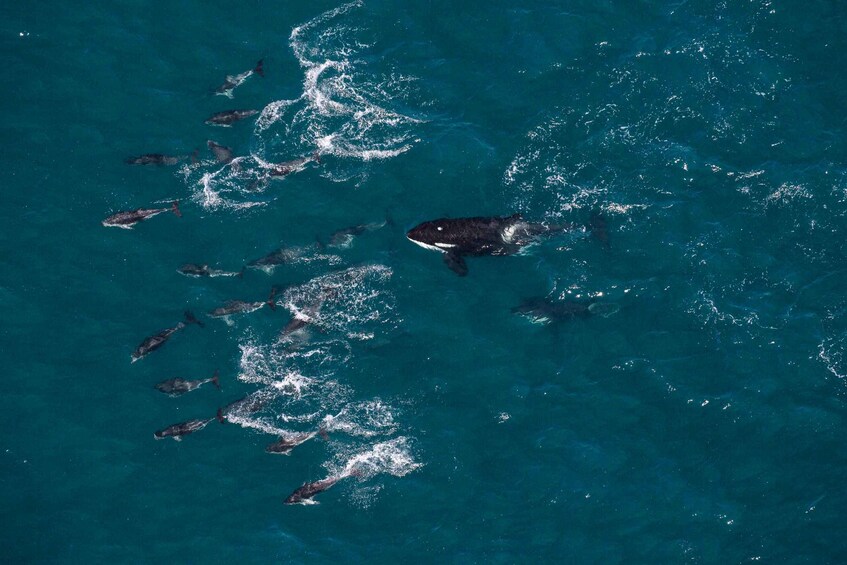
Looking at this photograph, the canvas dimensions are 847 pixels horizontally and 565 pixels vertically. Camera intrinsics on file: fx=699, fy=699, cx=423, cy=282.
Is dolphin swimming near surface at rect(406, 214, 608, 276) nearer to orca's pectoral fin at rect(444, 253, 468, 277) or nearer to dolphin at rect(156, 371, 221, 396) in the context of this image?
orca's pectoral fin at rect(444, 253, 468, 277)

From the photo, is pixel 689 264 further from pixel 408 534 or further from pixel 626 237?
pixel 408 534

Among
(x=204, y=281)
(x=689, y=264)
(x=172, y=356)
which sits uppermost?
(x=689, y=264)

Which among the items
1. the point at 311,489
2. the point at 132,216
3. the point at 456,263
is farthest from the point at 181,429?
the point at 456,263

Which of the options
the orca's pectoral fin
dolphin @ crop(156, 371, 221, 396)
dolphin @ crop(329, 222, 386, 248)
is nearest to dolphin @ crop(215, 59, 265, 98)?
dolphin @ crop(329, 222, 386, 248)

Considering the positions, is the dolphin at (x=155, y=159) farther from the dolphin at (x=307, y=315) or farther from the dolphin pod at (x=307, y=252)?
the dolphin at (x=307, y=315)

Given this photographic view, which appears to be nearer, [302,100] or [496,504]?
[496,504]

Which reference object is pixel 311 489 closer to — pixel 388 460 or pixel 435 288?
pixel 388 460

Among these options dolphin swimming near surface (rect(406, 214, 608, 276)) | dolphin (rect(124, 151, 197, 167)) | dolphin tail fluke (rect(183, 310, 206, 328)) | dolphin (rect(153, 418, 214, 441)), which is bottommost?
dolphin (rect(153, 418, 214, 441))

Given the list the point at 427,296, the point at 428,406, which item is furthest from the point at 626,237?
the point at 428,406
